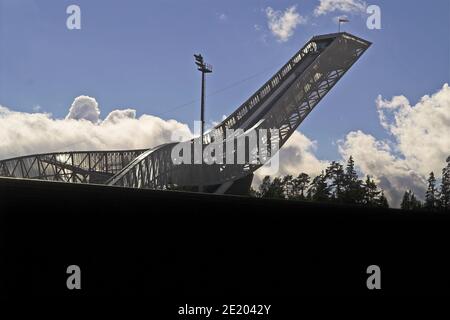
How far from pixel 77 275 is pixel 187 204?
7.96 ft

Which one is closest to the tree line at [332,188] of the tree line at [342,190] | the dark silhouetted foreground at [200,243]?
the tree line at [342,190]

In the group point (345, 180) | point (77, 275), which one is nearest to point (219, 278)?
point (77, 275)

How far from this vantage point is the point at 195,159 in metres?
61.7

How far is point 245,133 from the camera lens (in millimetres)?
59938

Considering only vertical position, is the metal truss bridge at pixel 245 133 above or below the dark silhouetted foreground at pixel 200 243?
above

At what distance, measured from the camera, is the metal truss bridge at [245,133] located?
194 ft

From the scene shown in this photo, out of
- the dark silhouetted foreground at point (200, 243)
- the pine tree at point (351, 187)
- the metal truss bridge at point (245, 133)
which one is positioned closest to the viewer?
the dark silhouetted foreground at point (200, 243)

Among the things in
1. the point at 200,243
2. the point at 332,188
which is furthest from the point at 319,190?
the point at 200,243

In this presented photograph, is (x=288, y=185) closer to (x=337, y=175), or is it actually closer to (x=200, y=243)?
(x=337, y=175)

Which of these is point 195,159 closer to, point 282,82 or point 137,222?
point 282,82

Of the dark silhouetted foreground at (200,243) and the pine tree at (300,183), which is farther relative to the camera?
the pine tree at (300,183)

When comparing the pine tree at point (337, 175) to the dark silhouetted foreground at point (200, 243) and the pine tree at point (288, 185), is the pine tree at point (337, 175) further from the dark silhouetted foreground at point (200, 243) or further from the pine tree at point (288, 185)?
the dark silhouetted foreground at point (200, 243)

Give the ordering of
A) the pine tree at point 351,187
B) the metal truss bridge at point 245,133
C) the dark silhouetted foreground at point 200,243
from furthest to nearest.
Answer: the pine tree at point 351,187 → the metal truss bridge at point 245,133 → the dark silhouetted foreground at point 200,243

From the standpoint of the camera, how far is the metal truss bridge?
5916cm
